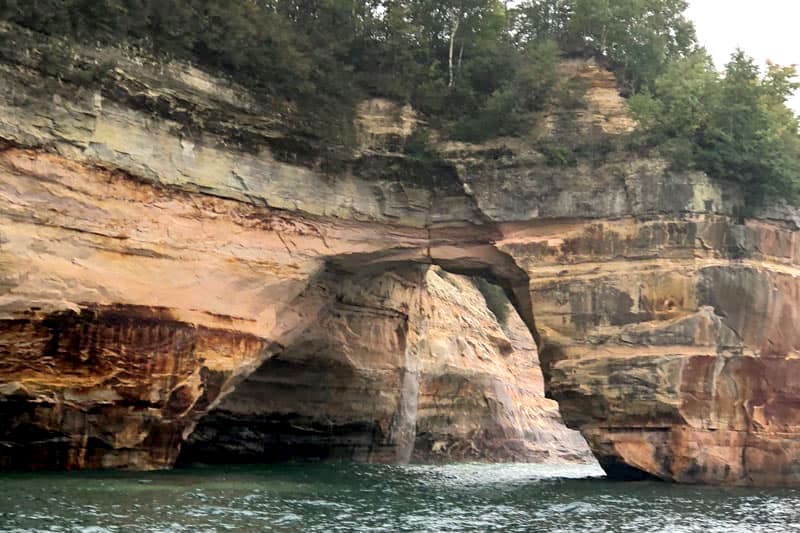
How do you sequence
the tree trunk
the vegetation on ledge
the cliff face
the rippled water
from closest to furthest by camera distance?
the rippled water < the cliff face < the vegetation on ledge < the tree trunk

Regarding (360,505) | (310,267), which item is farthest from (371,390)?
(360,505)

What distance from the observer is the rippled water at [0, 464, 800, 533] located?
12.2 metres

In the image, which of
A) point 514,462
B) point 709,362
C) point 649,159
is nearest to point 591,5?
point 649,159

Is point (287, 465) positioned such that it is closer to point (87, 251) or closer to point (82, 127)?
point (87, 251)

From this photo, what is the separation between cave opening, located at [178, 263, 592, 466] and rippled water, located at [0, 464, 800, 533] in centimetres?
480

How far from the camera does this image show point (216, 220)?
66.0 ft

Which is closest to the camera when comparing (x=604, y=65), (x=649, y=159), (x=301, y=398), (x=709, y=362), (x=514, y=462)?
(x=709, y=362)

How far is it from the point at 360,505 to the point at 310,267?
798 centimetres

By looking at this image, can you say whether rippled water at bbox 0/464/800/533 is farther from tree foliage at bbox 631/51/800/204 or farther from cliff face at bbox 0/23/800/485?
tree foliage at bbox 631/51/800/204

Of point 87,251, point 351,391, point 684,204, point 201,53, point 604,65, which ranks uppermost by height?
point 604,65

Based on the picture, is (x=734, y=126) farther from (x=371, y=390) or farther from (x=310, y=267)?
(x=371, y=390)

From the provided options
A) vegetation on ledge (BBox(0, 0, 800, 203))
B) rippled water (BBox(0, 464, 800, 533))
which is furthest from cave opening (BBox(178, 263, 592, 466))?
rippled water (BBox(0, 464, 800, 533))

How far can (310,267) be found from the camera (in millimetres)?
21719

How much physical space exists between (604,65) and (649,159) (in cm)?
356
